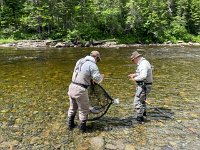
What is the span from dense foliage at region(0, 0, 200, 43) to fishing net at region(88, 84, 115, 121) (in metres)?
45.9

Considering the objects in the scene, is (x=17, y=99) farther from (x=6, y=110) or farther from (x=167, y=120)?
(x=167, y=120)

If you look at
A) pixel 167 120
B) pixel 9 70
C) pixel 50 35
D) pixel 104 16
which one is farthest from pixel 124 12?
pixel 167 120

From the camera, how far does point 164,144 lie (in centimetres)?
830

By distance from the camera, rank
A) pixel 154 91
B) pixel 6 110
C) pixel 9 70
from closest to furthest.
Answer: pixel 6 110, pixel 154 91, pixel 9 70

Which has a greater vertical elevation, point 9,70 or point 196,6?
point 196,6

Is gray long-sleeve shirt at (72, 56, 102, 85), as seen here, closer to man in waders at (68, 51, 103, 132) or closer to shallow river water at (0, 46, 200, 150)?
man in waders at (68, 51, 103, 132)

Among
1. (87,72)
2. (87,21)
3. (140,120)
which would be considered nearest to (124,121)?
(140,120)

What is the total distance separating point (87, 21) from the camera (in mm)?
64500

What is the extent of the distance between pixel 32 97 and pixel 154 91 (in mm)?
5880

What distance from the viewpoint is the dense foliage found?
5831 cm

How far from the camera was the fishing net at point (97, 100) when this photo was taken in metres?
9.72

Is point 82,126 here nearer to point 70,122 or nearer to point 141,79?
point 70,122

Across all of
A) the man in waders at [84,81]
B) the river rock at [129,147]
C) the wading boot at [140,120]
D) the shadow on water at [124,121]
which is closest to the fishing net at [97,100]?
the shadow on water at [124,121]

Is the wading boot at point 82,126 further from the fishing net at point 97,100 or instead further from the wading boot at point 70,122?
the fishing net at point 97,100
